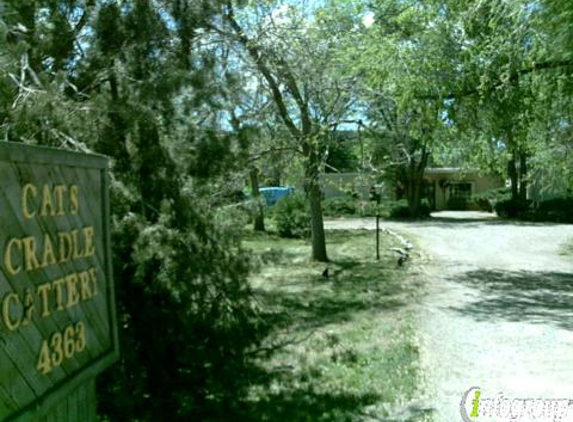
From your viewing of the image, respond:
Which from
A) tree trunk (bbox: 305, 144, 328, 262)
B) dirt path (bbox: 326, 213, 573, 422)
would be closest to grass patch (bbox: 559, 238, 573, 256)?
dirt path (bbox: 326, 213, 573, 422)

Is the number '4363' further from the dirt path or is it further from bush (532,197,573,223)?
bush (532,197,573,223)

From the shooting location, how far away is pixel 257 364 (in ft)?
24.1

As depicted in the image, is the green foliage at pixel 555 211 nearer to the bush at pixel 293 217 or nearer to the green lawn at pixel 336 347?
the bush at pixel 293 217

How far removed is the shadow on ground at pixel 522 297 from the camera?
30.5 ft

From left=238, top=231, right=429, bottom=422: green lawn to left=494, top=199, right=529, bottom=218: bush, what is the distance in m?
20.9

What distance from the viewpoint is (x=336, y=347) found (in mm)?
8188

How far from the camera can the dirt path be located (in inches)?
231

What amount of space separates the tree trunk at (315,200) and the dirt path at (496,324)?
3024 mm

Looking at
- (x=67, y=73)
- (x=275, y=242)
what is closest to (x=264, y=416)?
(x=67, y=73)

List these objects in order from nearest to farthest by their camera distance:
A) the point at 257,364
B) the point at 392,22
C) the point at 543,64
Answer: the point at 257,364
the point at 543,64
the point at 392,22

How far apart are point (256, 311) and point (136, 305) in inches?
54.7

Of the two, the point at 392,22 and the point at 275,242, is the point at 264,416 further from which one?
the point at 275,242

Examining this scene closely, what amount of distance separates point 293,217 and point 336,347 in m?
17.1


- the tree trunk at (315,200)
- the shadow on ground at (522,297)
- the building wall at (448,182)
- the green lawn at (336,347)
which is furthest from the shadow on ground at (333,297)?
the building wall at (448,182)
